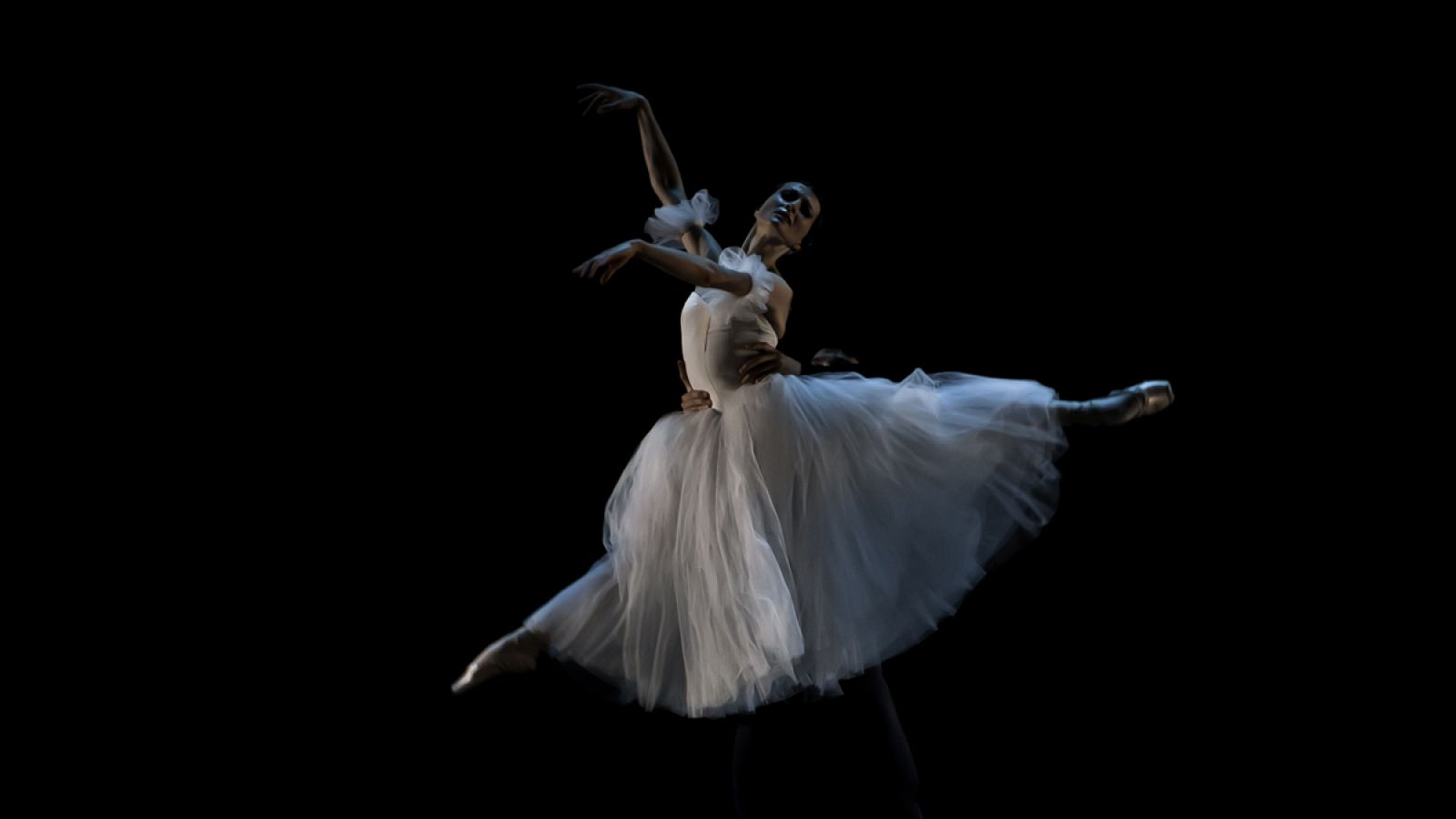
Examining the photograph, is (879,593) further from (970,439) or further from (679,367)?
(679,367)

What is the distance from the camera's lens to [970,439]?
2.17 metres

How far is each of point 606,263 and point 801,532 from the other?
0.65 meters

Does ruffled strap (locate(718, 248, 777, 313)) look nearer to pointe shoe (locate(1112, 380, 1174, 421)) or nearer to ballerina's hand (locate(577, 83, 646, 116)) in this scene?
ballerina's hand (locate(577, 83, 646, 116))

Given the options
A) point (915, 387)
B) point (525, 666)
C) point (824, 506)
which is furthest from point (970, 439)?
point (525, 666)

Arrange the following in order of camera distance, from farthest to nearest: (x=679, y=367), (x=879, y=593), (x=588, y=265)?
(x=679, y=367)
(x=879, y=593)
(x=588, y=265)

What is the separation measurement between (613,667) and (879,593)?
21.9 inches

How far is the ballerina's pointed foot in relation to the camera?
2.24 m

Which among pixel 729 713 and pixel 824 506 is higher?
pixel 824 506

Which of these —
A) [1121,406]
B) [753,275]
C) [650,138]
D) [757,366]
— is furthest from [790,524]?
[650,138]

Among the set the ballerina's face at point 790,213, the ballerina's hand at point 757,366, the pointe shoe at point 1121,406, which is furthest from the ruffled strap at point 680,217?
the pointe shoe at point 1121,406

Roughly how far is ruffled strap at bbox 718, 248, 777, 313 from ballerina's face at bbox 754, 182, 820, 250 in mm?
87

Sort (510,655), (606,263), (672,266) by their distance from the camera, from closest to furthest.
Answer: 1. (606,263)
2. (672,266)
3. (510,655)

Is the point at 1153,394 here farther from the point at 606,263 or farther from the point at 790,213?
the point at 606,263

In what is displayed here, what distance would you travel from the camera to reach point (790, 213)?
244 cm
